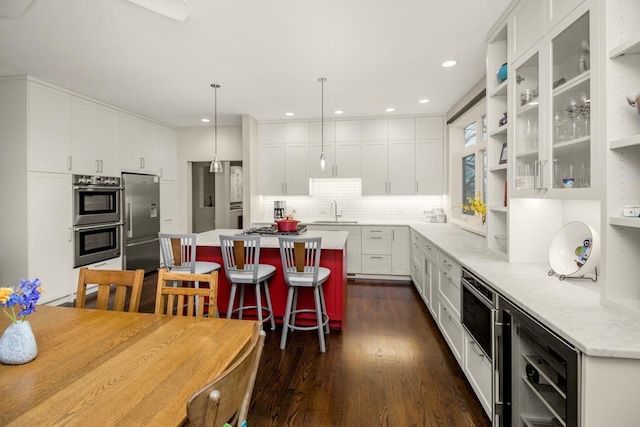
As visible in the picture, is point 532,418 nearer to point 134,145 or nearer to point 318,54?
point 318,54

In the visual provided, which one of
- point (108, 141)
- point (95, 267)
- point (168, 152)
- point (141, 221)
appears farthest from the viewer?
point (168, 152)

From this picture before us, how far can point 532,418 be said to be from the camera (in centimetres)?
149

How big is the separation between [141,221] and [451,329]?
483 centimetres

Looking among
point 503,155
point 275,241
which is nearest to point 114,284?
point 275,241

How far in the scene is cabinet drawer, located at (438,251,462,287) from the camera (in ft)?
8.03

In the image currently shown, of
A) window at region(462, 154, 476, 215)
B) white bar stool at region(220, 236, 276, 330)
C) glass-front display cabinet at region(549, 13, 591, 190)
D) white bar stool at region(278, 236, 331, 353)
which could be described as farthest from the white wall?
glass-front display cabinet at region(549, 13, 591, 190)

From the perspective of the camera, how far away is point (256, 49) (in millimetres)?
2996

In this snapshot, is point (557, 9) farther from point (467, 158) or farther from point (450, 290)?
point (467, 158)

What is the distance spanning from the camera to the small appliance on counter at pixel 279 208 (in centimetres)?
553

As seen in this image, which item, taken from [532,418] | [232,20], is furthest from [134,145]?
[532,418]

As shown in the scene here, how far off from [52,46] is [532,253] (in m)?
4.37

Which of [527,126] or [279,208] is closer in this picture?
[527,126]

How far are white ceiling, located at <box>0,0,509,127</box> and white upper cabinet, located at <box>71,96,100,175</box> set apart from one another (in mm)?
218

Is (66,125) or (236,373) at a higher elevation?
(66,125)
